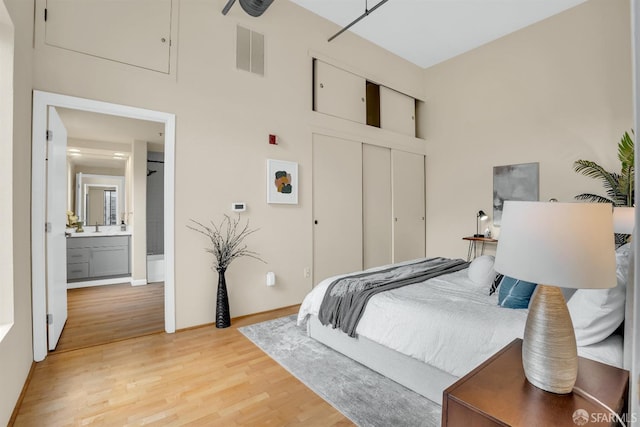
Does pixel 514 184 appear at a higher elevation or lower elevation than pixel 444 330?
higher

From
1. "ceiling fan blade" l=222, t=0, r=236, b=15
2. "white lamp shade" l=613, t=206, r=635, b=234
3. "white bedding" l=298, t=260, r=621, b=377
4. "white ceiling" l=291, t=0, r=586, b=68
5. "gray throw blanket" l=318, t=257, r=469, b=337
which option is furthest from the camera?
"white ceiling" l=291, t=0, r=586, b=68

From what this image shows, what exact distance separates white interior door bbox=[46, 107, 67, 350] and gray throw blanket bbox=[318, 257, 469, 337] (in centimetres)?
222

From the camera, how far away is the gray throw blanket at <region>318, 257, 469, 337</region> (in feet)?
7.72

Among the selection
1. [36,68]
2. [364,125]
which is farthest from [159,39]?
[364,125]

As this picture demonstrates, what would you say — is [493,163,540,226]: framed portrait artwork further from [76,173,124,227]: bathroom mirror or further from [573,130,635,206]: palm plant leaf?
[76,173,124,227]: bathroom mirror

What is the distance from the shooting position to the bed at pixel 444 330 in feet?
4.69

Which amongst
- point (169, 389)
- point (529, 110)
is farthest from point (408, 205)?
point (169, 389)

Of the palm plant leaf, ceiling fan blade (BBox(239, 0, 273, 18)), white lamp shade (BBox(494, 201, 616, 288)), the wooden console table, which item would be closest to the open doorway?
ceiling fan blade (BBox(239, 0, 273, 18))

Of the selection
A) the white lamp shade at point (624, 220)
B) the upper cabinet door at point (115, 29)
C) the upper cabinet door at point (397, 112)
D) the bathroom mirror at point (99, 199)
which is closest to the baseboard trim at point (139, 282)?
the bathroom mirror at point (99, 199)

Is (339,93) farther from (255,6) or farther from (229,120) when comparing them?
(229,120)

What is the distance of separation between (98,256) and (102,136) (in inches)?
76.6

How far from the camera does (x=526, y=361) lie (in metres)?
1.10

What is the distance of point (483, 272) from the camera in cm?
254

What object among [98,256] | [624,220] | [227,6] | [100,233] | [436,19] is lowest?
[98,256]
